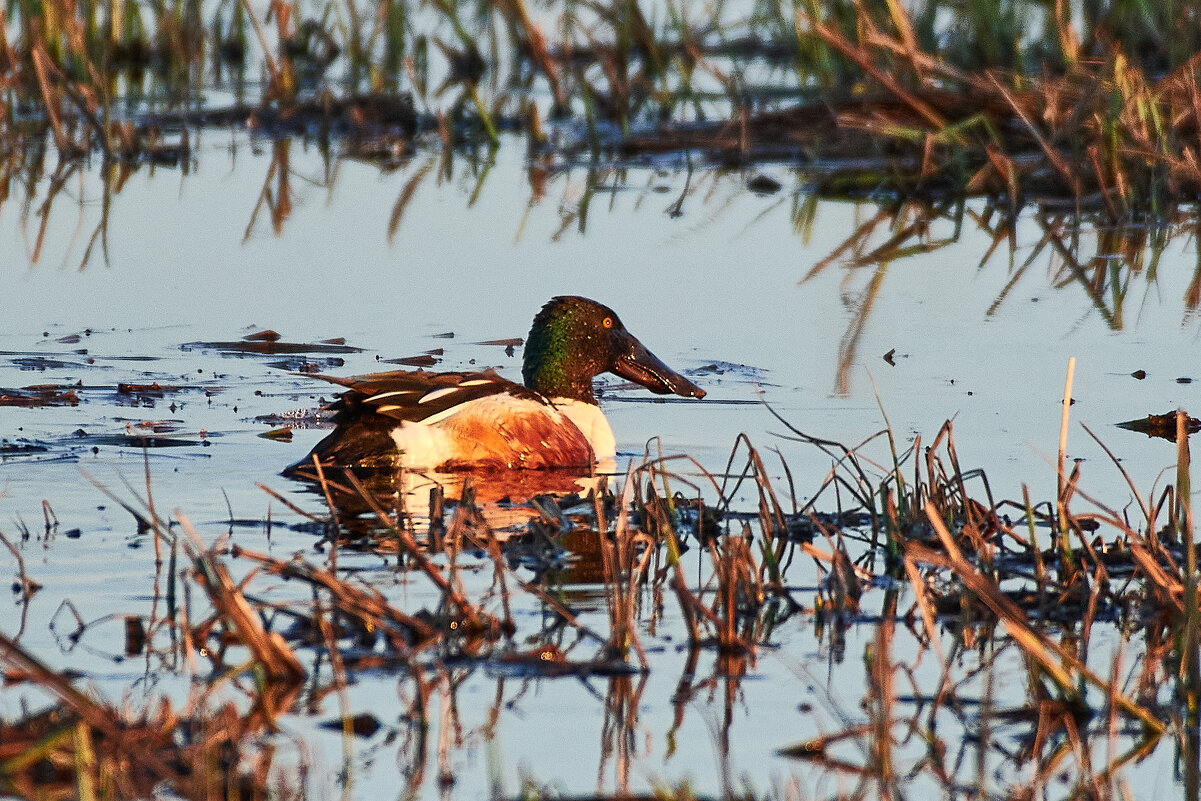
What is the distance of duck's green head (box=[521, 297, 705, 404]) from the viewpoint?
7238 millimetres

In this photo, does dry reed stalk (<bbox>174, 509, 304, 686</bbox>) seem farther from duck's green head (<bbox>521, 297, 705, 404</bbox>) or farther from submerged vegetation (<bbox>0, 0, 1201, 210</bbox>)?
submerged vegetation (<bbox>0, 0, 1201, 210</bbox>)

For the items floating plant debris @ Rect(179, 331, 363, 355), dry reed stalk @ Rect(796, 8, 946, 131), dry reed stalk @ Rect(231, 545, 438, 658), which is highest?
dry reed stalk @ Rect(796, 8, 946, 131)

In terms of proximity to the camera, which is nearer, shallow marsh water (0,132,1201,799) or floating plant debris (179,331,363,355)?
shallow marsh water (0,132,1201,799)

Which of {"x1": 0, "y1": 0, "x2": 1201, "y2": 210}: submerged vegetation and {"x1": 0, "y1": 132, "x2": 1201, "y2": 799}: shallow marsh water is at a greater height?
{"x1": 0, "y1": 0, "x2": 1201, "y2": 210}: submerged vegetation

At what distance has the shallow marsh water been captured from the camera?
3.69 meters

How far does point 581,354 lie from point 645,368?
0.85ft

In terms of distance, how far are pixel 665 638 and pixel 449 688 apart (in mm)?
611

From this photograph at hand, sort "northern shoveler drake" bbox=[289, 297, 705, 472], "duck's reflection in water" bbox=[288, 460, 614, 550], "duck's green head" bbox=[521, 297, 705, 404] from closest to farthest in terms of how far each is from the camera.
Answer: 1. "duck's reflection in water" bbox=[288, 460, 614, 550]
2. "northern shoveler drake" bbox=[289, 297, 705, 472]
3. "duck's green head" bbox=[521, 297, 705, 404]

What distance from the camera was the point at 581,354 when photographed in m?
7.29

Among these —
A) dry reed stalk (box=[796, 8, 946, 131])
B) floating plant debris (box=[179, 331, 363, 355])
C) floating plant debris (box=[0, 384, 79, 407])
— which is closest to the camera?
floating plant debris (box=[0, 384, 79, 407])

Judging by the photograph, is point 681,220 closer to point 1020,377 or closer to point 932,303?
point 932,303

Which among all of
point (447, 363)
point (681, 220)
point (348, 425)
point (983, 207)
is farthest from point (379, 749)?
point (983, 207)

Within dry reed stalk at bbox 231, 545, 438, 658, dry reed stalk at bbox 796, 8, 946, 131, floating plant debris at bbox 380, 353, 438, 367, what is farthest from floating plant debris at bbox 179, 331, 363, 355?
dry reed stalk at bbox 231, 545, 438, 658

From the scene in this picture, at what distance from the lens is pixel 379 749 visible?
3480 mm
